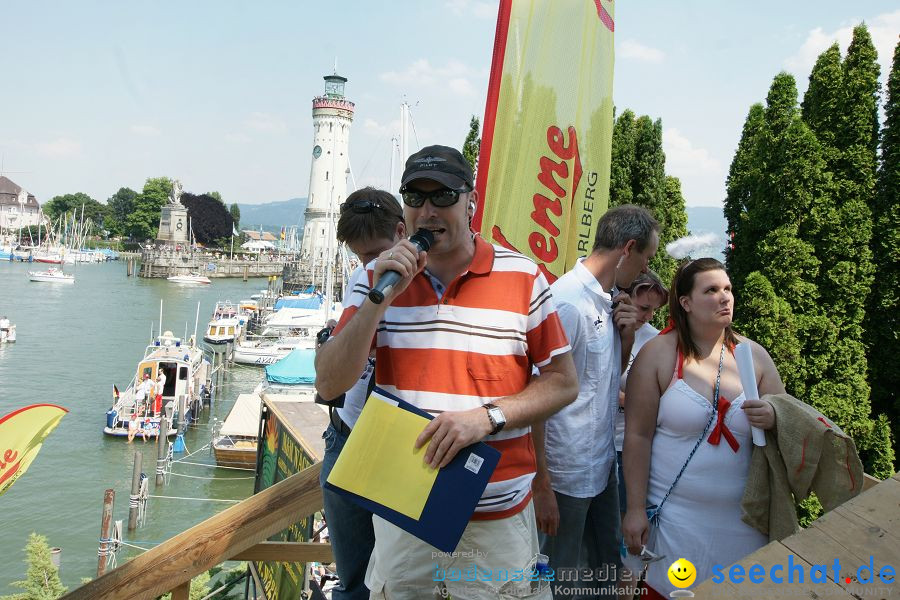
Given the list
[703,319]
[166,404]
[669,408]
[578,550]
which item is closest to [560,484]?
[578,550]

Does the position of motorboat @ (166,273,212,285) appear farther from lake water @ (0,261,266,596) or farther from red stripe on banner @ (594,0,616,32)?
red stripe on banner @ (594,0,616,32)

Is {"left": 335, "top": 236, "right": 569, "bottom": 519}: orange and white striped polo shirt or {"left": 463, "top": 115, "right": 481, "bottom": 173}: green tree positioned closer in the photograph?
{"left": 335, "top": 236, "right": 569, "bottom": 519}: orange and white striped polo shirt

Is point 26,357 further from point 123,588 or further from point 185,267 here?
point 185,267

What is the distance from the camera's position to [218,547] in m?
2.57

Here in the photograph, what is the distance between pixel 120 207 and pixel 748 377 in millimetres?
137279

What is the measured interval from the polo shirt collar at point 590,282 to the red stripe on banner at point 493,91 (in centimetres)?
107

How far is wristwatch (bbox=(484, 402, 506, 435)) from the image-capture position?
1668 mm

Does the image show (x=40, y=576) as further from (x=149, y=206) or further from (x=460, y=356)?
(x=149, y=206)

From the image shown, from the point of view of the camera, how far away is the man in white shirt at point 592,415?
247 centimetres

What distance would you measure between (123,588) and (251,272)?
92427mm

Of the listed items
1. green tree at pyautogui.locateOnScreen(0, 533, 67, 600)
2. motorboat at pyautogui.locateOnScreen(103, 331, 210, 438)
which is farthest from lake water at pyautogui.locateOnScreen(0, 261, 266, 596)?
green tree at pyautogui.locateOnScreen(0, 533, 67, 600)

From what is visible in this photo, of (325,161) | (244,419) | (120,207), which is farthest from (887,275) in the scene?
(120,207)

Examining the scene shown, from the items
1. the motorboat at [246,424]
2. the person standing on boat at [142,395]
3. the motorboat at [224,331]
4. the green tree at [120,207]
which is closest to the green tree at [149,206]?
the green tree at [120,207]

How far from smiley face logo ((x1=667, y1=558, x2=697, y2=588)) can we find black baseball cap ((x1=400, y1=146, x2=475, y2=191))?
146 cm
